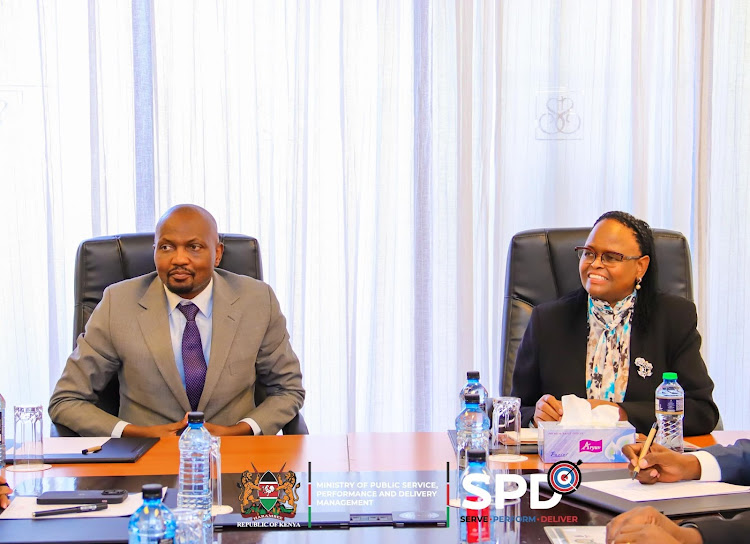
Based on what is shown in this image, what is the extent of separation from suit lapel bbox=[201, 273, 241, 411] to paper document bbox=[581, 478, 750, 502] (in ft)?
4.30

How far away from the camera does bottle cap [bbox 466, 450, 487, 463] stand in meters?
1.45

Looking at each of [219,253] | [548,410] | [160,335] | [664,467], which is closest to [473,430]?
[548,410]

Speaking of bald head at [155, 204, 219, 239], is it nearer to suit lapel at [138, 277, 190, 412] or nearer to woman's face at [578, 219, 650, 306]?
suit lapel at [138, 277, 190, 412]

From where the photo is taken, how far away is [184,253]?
9.11 feet

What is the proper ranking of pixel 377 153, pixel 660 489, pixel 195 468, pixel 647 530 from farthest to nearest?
pixel 377 153 < pixel 660 489 < pixel 195 468 < pixel 647 530

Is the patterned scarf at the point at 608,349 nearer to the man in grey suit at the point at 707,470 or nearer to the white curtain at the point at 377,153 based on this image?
the man in grey suit at the point at 707,470

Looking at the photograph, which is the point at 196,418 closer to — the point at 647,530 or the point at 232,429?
the point at 647,530

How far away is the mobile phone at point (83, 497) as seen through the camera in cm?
171

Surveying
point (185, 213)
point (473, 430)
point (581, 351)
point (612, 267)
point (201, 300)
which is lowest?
point (473, 430)

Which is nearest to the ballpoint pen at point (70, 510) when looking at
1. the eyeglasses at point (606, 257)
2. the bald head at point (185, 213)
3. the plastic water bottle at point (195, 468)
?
the plastic water bottle at point (195, 468)

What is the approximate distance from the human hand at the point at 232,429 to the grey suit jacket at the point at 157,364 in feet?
0.20

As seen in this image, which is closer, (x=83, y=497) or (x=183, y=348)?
(x=83, y=497)

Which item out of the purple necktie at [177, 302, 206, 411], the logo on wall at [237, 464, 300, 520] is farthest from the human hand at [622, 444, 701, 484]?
the purple necktie at [177, 302, 206, 411]

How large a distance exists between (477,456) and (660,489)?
21.9 inches
